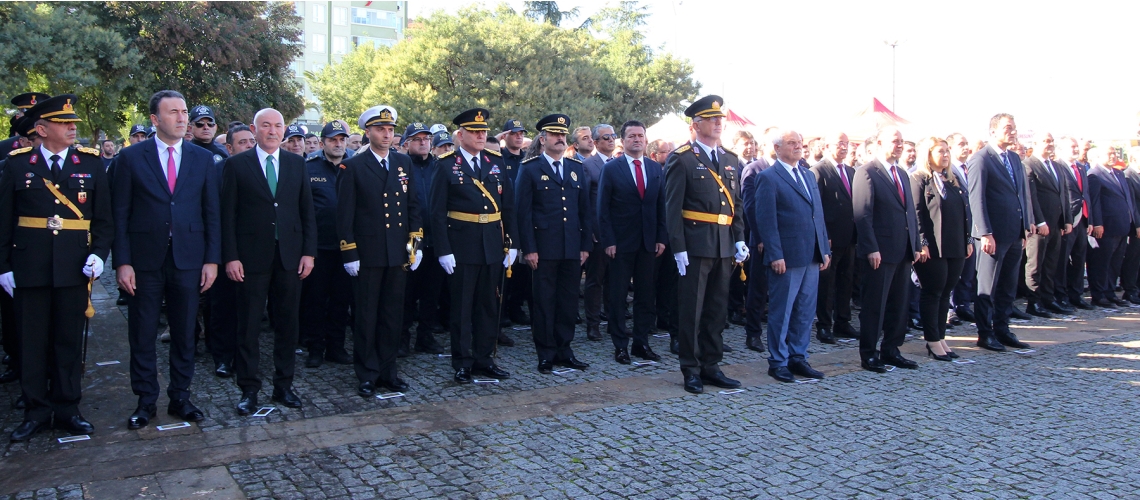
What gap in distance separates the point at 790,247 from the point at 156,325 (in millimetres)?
4866

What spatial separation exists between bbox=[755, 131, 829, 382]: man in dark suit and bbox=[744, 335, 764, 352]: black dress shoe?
3.57ft

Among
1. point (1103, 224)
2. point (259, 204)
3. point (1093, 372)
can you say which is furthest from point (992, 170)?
point (259, 204)

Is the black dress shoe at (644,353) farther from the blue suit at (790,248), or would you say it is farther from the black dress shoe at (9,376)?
the black dress shoe at (9,376)

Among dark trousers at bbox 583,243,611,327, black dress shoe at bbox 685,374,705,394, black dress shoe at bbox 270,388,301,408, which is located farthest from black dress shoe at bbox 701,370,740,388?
black dress shoe at bbox 270,388,301,408

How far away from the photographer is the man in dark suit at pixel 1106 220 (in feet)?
37.5

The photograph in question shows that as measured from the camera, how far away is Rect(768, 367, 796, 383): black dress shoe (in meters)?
7.07

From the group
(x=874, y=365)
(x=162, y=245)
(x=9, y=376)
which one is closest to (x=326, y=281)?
(x=162, y=245)

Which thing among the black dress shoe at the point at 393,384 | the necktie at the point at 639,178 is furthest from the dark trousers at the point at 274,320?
the necktie at the point at 639,178

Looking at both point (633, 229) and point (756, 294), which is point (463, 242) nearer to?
point (633, 229)

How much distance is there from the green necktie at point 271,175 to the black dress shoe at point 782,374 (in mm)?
4169

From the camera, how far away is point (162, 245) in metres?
5.73

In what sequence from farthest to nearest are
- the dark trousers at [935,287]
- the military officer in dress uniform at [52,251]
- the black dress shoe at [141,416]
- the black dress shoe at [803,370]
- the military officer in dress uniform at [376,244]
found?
the dark trousers at [935,287]
the black dress shoe at [803,370]
the military officer in dress uniform at [376,244]
the black dress shoe at [141,416]
the military officer in dress uniform at [52,251]

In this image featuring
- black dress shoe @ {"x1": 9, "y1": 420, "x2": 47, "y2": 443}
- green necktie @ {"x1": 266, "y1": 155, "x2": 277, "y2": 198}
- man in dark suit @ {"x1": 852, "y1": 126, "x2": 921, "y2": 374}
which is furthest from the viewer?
man in dark suit @ {"x1": 852, "y1": 126, "x2": 921, "y2": 374}

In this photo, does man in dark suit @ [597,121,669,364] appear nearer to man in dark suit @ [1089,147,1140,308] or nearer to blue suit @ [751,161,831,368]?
blue suit @ [751,161,831,368]
